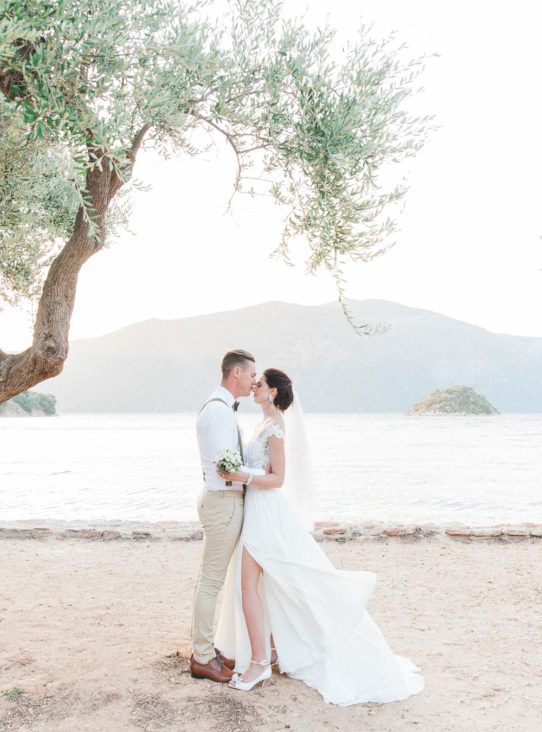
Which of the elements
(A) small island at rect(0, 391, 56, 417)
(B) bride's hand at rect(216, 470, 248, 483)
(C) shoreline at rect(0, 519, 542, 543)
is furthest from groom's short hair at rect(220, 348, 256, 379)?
(A) small island at rect(0, 391, 56, 417)

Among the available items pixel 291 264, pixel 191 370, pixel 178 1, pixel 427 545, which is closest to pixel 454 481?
pixel 427 545

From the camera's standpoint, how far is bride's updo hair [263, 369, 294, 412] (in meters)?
4.43

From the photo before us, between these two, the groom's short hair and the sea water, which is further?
the sea water

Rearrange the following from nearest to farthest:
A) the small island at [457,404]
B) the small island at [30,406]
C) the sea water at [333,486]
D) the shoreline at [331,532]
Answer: the shoreline at [331,532] < the sea water at [333,486] < the small island at [30,406] < the small island at [457,404]

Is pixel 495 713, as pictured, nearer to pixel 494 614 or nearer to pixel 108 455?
pixel 494 614

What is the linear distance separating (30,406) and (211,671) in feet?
414

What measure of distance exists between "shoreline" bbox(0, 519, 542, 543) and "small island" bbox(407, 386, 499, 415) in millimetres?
125503

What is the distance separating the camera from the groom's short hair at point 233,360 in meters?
4.23

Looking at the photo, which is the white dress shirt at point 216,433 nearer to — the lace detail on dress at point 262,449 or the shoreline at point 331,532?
the lace detail on dress at point 262,449

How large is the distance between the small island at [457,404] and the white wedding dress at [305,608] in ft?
431

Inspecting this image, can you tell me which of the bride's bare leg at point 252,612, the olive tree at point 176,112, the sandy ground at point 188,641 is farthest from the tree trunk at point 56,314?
the sandy ground at point 188,641

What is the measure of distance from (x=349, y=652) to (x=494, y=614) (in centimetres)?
272

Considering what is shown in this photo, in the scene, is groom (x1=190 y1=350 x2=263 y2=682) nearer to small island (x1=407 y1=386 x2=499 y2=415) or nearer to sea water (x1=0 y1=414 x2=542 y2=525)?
sea water (x1=0 y1=414 x2=542 y2=525)

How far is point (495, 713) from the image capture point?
411 cm
